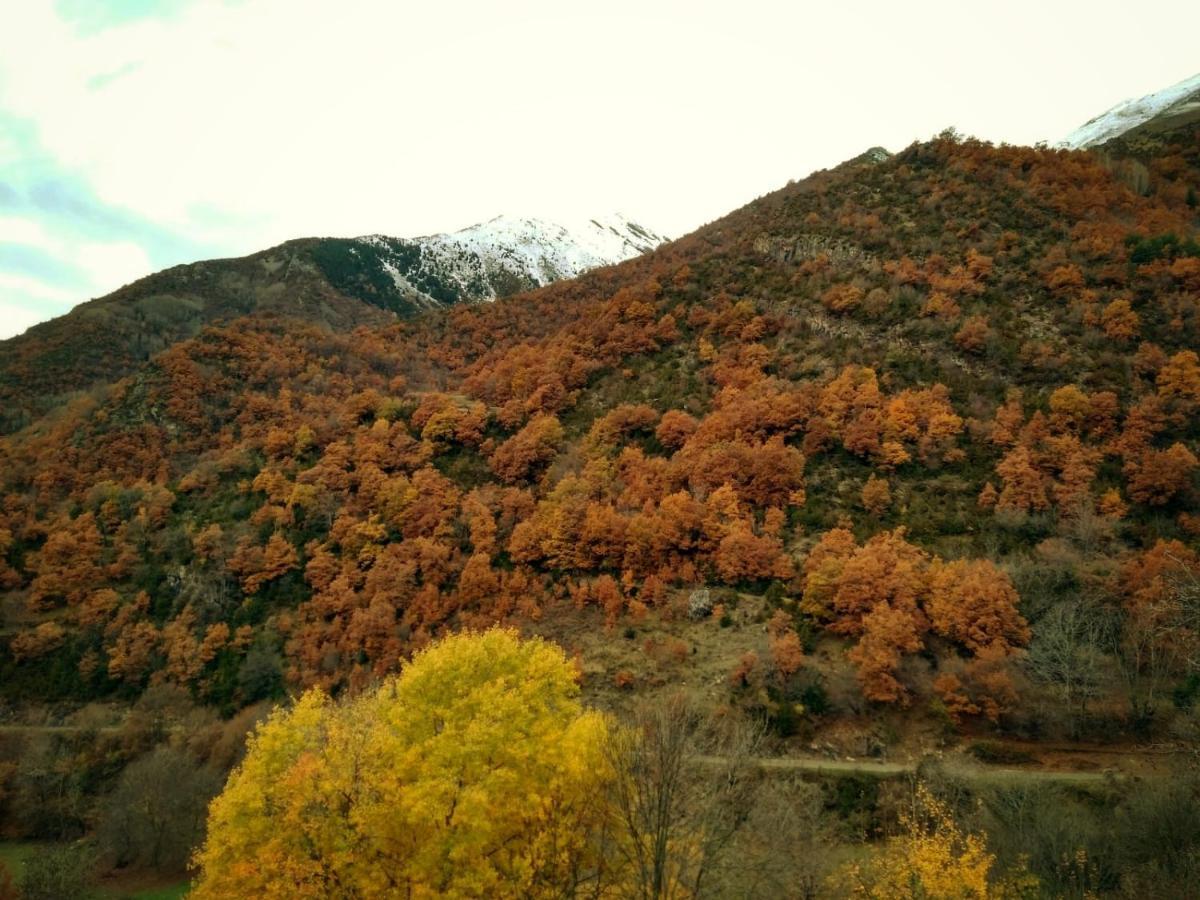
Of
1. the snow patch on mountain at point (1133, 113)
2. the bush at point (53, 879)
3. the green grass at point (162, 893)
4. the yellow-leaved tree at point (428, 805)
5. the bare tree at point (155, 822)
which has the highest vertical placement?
the snow patch on mountain at point (1133, 113)

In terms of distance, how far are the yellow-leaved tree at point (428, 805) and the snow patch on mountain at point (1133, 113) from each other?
170 meters

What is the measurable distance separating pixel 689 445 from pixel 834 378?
14.0 meters

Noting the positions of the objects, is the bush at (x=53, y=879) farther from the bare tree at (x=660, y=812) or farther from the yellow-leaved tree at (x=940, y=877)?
the yellow-leaved tree at (x=940, y=877)

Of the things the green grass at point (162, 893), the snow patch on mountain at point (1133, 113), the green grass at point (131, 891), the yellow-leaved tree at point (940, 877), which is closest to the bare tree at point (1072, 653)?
the yellow-leaved tree at point (940, 877)

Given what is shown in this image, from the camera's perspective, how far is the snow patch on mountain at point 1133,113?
456 ft

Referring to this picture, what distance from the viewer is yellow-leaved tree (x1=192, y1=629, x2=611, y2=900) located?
15.9m

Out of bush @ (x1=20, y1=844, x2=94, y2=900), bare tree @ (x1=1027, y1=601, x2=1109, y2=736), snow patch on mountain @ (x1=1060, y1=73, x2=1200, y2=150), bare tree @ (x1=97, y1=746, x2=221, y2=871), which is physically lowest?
bare tree @ (x1=1027, y1=601, x2=1109, y2=736)

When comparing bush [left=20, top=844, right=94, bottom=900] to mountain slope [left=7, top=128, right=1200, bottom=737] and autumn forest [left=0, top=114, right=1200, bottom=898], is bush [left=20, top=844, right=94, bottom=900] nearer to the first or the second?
autumn forest [left=0, top=114, right=1200, bottom=898]

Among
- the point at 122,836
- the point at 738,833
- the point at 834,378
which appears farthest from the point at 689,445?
the point at 122,836

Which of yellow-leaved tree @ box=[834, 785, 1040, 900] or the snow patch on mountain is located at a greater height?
the snow patch on mountain

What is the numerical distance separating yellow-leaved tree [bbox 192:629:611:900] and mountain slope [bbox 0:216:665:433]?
89156 millimetres

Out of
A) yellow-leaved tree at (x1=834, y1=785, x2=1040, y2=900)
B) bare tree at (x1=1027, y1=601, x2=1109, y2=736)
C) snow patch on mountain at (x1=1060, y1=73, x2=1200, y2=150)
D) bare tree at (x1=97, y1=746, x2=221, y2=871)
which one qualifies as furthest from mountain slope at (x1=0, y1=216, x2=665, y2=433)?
snow patch on mountain at (x1=1060, y1=73, x2=1200, y2=150)

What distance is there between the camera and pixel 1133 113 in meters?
150

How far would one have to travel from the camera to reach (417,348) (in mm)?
94750
